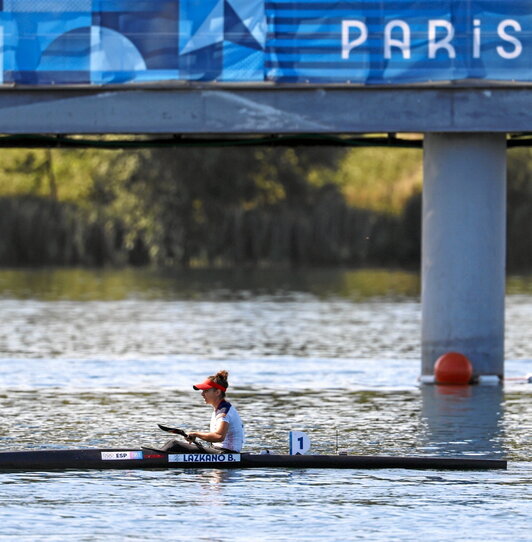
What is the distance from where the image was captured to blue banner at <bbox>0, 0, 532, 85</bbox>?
88.1 ft

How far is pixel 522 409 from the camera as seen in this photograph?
25859 millimetres

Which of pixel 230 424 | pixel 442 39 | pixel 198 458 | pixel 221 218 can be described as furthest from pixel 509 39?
pixel 221 218

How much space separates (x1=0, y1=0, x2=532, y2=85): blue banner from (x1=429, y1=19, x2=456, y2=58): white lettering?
0.02 meters

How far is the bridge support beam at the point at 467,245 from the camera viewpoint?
2777cm

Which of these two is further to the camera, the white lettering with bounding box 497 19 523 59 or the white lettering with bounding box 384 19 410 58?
the white lettering with bounding box 384 19 410 58

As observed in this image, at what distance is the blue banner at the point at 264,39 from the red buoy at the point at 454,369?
4.81 metres

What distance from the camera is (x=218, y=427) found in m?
19.0

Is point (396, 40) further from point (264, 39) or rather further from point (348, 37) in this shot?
point (264, 39)

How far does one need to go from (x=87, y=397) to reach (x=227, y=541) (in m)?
12.1

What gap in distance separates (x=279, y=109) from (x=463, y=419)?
6.19m

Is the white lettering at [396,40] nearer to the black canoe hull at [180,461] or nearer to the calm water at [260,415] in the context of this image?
the calm water at [260,415]

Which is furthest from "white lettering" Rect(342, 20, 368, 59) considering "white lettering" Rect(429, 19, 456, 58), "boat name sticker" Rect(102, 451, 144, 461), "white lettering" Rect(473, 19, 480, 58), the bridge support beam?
"boat name sticker" Rect(102, 451, 144, 461)

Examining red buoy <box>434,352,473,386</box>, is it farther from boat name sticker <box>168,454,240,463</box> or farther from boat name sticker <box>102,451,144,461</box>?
boat name sticker <box>102,451,144,461</box>

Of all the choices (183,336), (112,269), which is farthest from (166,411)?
(112,269)
